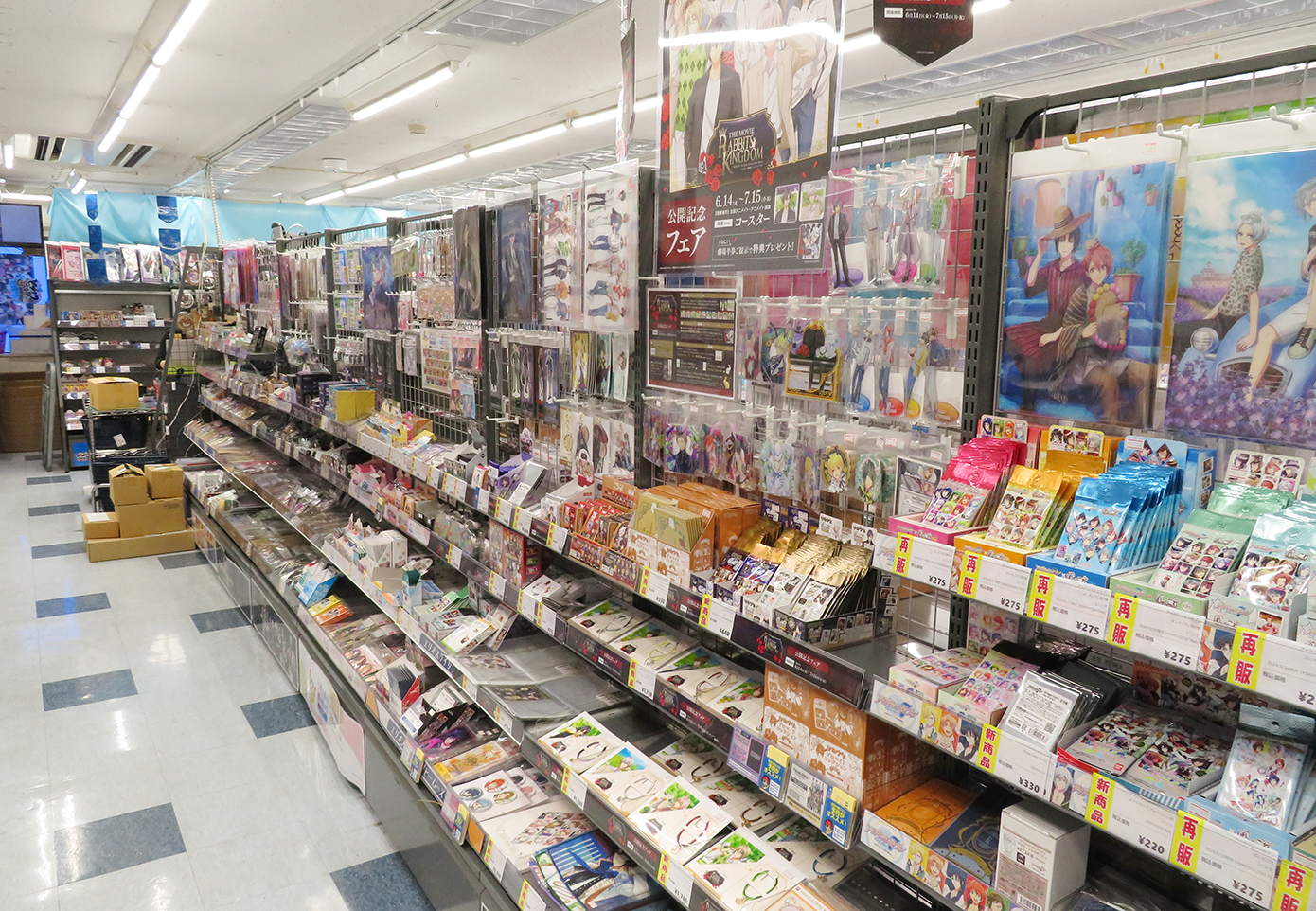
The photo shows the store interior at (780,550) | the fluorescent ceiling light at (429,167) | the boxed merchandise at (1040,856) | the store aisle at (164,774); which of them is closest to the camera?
the store interior at (780,550)

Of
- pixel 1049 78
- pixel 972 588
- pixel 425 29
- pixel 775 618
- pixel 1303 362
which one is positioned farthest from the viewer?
pixel 1049 78

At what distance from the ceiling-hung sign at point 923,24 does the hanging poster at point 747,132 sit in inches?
5.9

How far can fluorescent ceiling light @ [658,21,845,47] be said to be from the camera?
1.64 meters

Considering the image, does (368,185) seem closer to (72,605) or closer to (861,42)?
(72,605)

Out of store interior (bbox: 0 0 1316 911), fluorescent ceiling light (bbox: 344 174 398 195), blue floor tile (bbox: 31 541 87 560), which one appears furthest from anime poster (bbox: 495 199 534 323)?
fluorescent ceiling light (bbox: 344 174 398 195)

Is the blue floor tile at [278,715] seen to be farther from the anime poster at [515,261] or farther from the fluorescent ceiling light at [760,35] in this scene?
the fluorescent ceiling light at [760,35]

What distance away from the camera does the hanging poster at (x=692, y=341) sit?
207cm

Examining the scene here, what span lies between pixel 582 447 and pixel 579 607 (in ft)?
1.53

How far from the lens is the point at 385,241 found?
405cm

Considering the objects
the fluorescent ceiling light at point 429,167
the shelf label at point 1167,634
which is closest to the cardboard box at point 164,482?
the fluorescent ceiling light at point 429,167

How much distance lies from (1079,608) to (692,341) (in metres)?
1.24

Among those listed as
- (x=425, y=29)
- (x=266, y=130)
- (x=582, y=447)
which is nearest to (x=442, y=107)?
(x=266, y=130)

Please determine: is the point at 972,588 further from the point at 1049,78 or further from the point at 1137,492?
the point at 1049,78

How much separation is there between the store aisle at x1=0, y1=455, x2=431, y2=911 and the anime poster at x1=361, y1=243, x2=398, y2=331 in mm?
1888
